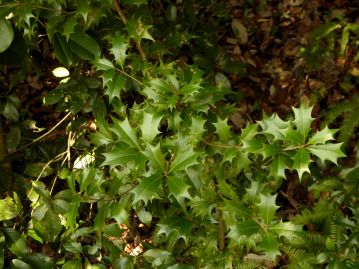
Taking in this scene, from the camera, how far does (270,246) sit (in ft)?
5.28

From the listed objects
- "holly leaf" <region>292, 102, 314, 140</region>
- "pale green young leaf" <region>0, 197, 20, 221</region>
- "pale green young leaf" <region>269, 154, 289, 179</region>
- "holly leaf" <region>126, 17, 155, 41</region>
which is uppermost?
"holly leaf" <region>126, 17, 155, 41</region>

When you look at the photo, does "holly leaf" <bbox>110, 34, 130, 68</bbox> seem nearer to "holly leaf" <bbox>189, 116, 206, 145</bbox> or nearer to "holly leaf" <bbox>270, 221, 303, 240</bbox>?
"holly leaf" <bbox>189, 116, 206, 145</bbox>

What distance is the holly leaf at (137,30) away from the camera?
1.98 m

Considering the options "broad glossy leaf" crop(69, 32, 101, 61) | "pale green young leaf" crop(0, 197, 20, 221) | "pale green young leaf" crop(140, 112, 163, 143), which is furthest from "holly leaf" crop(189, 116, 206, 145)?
"pale green young leaf" crop(0, 197, 20, 221)

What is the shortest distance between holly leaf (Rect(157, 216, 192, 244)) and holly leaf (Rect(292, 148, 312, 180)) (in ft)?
1.61

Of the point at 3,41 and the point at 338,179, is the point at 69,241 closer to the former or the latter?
the point at 3,41

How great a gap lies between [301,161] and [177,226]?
1.83 ft

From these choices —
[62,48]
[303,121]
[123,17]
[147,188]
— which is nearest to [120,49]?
[123,17]

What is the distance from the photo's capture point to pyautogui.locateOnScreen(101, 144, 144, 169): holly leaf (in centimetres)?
161

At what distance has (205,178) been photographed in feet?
6.23

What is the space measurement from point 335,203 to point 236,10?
2545mm

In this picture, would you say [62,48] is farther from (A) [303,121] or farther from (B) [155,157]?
(A) [303,121]

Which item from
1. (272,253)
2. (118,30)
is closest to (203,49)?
(118,30)

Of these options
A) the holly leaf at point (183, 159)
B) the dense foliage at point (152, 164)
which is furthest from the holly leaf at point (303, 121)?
the holly leaf at point (183, 159)
